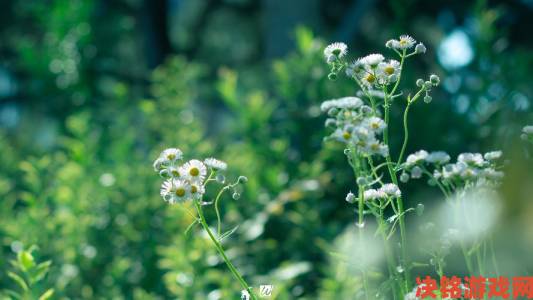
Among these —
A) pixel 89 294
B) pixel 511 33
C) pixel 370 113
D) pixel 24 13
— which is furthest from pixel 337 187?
pixel 24 13

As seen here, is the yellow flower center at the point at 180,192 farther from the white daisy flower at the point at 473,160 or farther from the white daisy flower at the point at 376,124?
the white daisy flower at the point at 473,160

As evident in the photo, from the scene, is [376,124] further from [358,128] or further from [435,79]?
[435,79]

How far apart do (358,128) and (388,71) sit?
0.47 ft

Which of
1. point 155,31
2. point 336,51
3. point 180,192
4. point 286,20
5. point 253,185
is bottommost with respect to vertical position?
point 180,192

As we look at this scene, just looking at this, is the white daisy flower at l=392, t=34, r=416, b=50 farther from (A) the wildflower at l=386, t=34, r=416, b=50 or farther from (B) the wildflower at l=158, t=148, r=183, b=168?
(B) the wildflower at l=158, t=148, r=183, b=168

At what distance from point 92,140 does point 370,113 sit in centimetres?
214

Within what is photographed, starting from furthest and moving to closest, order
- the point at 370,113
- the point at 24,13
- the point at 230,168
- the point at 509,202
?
the point at 24,13
the point at 230,168
the point at 509,202
the point at 370,113

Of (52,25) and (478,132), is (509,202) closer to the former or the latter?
(478,132)

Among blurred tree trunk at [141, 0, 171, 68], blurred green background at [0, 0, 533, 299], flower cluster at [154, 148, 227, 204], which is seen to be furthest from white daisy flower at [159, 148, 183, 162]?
blurred tree trunk at [141, 0, 171, 68]

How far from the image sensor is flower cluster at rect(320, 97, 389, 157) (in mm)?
1031

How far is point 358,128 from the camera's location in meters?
1.04

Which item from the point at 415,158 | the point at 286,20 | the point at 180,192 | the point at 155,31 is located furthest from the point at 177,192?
the point at 155,31

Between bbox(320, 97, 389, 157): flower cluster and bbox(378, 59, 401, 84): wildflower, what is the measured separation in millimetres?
57

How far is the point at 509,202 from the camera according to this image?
2051 mm
